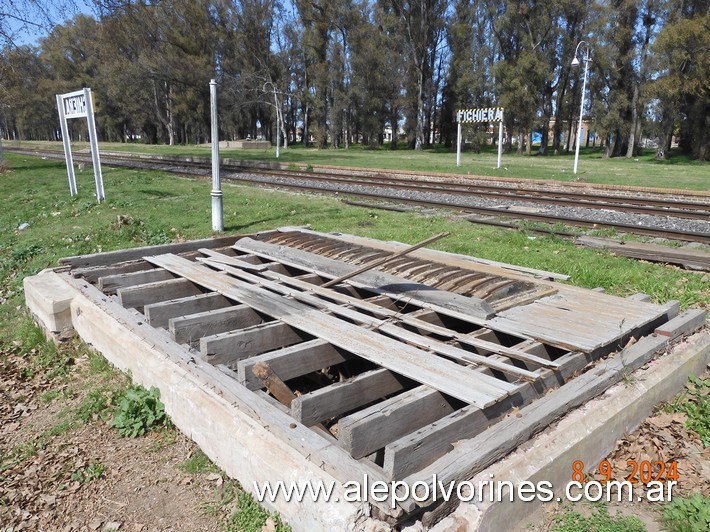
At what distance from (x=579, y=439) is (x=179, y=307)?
11.2ft

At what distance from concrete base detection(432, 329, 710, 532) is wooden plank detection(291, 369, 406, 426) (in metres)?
0.94

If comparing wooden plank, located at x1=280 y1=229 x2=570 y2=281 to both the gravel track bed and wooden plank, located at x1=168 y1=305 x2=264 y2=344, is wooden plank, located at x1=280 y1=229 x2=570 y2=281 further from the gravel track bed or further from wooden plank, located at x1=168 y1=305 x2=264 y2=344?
the gravel track bed

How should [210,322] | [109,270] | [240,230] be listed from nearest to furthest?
[210,322] < [109,270] < [240,230]

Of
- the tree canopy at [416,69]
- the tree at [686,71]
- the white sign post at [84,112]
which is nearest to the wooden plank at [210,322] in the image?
the white sign post at [84,112]

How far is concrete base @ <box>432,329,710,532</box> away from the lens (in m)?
2.49

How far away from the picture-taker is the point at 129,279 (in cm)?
593

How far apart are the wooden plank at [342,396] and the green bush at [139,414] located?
4.61ft

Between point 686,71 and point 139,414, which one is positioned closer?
point 139,414

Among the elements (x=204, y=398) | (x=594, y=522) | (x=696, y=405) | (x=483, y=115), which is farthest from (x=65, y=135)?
(x=483, y=115)

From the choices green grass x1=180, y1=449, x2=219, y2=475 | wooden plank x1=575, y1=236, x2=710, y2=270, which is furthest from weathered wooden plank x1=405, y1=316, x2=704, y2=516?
wooden plank x1=575, y1=236, x2=710, y2=270

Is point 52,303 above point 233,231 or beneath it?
above

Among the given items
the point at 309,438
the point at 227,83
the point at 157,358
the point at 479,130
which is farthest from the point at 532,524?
the point at 227,83

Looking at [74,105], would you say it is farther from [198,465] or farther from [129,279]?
[198,465]

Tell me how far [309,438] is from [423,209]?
1013 centimetres
